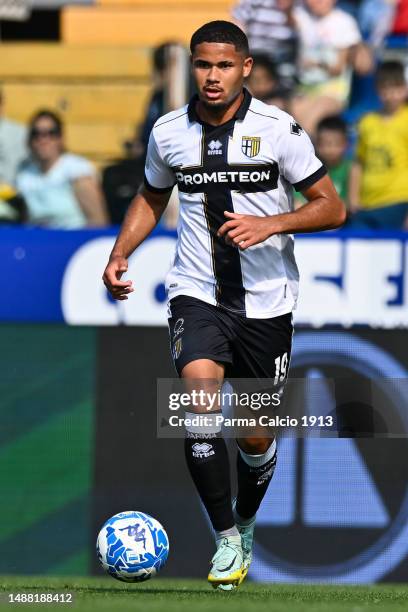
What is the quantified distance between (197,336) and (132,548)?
1.01 metres

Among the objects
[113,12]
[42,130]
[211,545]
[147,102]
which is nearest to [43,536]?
[211,545]

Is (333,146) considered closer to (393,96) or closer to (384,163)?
(384,163)

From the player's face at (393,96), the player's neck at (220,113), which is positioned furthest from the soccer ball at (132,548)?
the player's face at (393,96)

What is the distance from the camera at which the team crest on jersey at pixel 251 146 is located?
5730mm

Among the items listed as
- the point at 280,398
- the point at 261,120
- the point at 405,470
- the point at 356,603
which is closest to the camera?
the point at 356,603

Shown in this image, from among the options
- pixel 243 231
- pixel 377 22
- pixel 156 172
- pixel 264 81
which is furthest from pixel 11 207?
pixel 243 231

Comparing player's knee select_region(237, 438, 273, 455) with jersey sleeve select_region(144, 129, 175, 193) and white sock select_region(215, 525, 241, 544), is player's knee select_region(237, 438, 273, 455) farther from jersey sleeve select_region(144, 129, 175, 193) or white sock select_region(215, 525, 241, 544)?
jersey sleeve select_region(144, 129, 175, 193)

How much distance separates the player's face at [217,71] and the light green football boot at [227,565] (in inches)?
78.3

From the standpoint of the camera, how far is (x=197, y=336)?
570 cm

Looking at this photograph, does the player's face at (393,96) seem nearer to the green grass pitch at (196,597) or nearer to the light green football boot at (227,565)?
the green grass pitch at (196,597)

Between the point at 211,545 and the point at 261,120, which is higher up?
the point at 261,120

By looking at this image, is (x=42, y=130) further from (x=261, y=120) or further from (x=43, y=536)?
(x=261, y=120)

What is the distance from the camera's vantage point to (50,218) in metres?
9.98

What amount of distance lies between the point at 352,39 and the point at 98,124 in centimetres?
252
